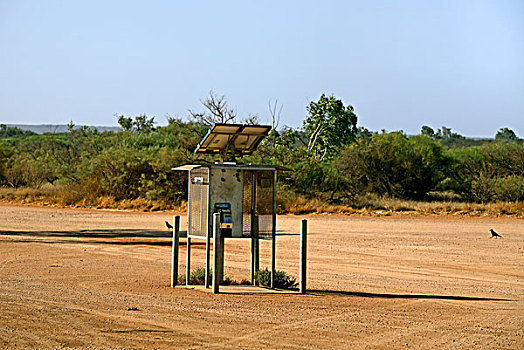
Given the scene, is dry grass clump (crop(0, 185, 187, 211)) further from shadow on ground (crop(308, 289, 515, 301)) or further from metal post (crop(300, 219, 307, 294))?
metal post (crop(300, 219, 307, 294))

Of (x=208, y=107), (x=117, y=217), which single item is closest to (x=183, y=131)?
(x=208, y=107)

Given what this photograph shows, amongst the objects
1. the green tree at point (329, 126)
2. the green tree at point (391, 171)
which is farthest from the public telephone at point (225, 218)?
the green tree at point (329, 126)

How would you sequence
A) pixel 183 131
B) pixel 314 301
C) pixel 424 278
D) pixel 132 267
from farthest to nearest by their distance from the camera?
pixel 183 131, pixel 132 267, pixel 424 278, pixel 314 301

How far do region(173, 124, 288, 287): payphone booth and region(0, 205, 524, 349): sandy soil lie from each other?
112 cm

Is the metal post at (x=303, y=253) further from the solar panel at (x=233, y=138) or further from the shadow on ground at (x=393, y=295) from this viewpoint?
the solar panel at (x=233, y=138)

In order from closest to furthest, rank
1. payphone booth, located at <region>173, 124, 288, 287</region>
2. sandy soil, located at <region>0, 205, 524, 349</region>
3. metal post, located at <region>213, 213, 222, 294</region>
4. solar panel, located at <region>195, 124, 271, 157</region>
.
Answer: sandy soil, located at <region>0, 205, 524, 349</region> < metal post, located at <region>213, 213, 222, 294</region> < solar panel, located at <region>195, 124, 271, 157</region> < payphone booth, located at <region>173, 124, 288, 287</region>

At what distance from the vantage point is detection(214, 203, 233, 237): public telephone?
13.1 m

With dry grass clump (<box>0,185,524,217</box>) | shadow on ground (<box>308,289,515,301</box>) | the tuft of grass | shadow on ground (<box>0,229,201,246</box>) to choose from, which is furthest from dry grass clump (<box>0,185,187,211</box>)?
shadow on ground (<box>308,289,515,301</box>)

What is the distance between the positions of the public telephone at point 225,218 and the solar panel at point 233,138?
3.04ft

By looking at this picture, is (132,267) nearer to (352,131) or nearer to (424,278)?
(424,278)

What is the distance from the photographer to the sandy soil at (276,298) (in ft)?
30.6

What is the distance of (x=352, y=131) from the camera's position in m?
64.4

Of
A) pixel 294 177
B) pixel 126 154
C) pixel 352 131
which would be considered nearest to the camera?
pixel 294 177

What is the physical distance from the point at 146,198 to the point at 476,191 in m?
16.9
